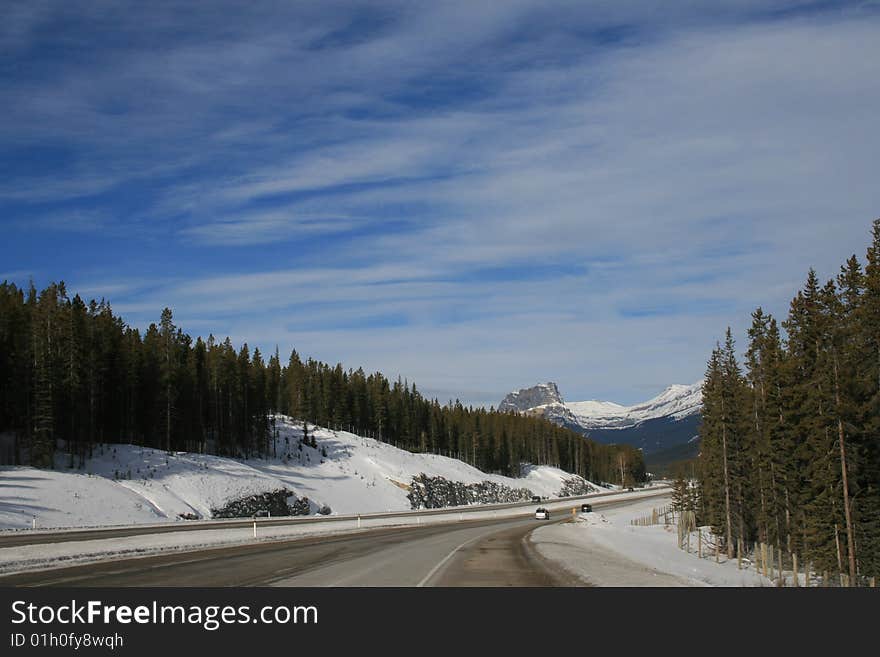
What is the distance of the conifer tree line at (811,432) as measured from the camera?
129 feet

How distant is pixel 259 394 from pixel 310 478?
20.6 metres

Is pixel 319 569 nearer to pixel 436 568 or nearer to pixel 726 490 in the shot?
pixel 436 568

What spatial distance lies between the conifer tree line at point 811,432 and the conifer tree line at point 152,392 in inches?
2227

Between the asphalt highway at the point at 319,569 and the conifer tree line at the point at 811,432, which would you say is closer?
the asphalt highway at the point at 319,569

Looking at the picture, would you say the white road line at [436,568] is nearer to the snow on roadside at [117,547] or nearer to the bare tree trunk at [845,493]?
the snow on roadside at [117,547]

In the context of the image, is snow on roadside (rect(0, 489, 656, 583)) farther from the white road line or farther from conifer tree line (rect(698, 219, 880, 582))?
conifer tree line (rect(698, 219, 880, 582))

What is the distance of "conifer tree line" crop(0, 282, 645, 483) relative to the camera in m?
70.0

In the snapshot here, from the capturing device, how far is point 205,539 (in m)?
36.1

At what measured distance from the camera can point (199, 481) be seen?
2699 inches

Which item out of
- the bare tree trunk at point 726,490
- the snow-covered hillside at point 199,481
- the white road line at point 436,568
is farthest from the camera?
the bare tree trunk at point 726,490

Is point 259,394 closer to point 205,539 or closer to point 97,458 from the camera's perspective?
point 97,458

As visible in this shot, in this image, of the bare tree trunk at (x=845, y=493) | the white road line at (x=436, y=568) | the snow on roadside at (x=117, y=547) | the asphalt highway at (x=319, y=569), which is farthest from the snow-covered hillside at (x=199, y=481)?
the bare tree trunk at (x=845, y=493)

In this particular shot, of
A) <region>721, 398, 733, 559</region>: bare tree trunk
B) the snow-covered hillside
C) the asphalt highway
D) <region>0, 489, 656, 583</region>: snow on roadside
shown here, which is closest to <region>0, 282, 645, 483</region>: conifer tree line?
the snow-covered hillside
